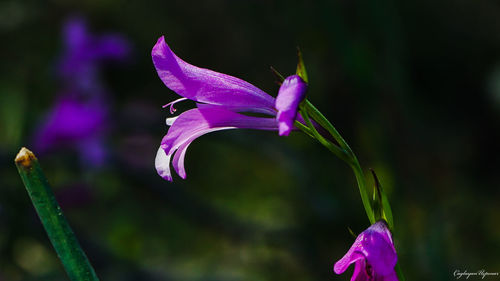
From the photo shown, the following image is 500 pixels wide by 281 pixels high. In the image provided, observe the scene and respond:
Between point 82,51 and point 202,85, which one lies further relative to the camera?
point 82,51

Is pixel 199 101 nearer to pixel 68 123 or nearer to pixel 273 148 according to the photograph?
pixel 68 123

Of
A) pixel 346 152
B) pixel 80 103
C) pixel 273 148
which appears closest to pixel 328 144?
pixel 346 152

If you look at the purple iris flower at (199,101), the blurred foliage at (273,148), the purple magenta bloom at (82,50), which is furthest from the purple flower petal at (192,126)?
the purple magenta bloom at (82,50)

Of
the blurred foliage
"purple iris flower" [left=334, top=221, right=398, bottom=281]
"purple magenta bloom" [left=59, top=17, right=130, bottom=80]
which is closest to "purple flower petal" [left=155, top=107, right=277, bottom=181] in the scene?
"purple iris flower" [left=334, top=221, right=398, bottom=281]

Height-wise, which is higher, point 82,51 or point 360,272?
point 82,51

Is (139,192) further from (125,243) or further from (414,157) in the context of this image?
(414,157)

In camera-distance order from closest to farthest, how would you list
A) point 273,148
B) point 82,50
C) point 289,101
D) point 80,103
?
point 289,101 < point 82,50 < point 80,103 < point 273,148
